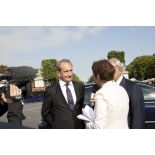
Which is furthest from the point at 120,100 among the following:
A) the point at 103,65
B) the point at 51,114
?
the point at 51,114

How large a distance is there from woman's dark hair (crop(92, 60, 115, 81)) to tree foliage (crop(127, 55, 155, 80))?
97.8m

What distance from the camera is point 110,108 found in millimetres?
3266

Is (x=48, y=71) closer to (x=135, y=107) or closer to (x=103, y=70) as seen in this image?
(x=135, y=107)

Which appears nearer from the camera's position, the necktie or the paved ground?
the necktie

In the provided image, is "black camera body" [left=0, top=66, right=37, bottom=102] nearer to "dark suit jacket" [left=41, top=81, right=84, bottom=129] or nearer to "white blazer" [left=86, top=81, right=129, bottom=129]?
"white blazer" [left=86, top=81, right=129, bottom=129]

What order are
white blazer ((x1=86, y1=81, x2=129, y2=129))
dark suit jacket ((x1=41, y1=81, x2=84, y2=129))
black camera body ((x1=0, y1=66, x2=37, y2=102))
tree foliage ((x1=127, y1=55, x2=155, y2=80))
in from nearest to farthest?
black camera body ((x1=0, y1=66, x2=37, y2=102)), white blazer ((x1=86, y1=81, x2=129, y2=129)), dark suit jacket ((x1=41, y1=81, x2=84, y2=129)), tree foliage ((x1=127, y1=55, x2=155, y2=80))

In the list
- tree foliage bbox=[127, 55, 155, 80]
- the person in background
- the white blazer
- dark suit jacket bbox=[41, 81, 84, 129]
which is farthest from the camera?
tree foliage bbox=[127, 55, 155, 80]

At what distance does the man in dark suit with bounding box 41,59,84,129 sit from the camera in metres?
4.55

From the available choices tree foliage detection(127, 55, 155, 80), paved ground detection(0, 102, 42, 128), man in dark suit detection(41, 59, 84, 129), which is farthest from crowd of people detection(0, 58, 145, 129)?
tree foliage detection(127, 55, 155, 80)

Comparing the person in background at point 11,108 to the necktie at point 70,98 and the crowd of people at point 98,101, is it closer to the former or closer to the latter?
the crowd of people at point 98,101

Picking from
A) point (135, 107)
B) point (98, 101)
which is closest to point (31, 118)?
point (135, 107)

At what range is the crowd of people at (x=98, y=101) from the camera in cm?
324

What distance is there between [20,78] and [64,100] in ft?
5.86
